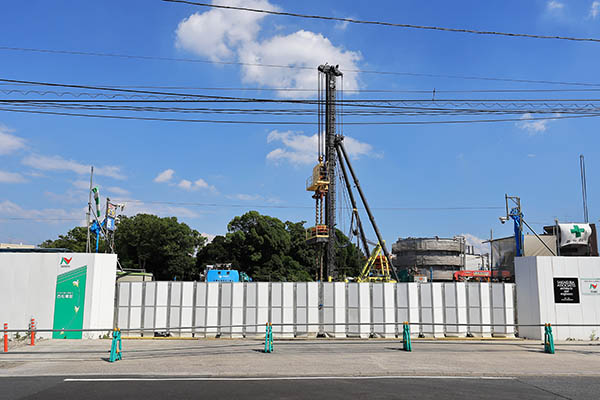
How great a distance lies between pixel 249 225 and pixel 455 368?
62668mm

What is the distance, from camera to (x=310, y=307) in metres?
20.4

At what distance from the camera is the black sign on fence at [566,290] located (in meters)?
20.2

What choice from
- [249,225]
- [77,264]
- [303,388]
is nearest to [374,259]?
[249,225]

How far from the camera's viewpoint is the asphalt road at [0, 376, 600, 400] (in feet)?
31.6

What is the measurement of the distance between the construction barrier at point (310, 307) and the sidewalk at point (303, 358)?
4.20 feet

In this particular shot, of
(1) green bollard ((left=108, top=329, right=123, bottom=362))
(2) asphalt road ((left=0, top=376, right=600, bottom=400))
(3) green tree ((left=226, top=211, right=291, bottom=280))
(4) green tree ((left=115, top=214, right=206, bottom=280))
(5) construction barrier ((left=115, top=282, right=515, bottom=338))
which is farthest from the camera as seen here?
(3) green tree ((left=226, top=211, right=291, bottom=280))

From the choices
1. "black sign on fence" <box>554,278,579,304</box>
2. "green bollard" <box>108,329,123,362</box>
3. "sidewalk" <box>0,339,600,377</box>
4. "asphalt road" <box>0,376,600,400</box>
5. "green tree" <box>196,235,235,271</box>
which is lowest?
"sidewalk" <box>0,339,600,377</box>

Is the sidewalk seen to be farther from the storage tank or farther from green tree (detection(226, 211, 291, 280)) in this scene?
the storage tank

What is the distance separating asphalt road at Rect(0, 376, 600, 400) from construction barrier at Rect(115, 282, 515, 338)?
321 inches

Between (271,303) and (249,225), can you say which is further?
(249,225)

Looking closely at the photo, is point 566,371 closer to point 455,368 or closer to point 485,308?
point 455,368

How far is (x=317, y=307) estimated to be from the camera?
20.4m

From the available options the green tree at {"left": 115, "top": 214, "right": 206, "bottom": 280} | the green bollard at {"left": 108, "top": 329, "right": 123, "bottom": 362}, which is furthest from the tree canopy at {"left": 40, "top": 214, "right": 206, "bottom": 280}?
the green bollard at {"left": 108, "top": 329, "right": 123, "bottom": 362}

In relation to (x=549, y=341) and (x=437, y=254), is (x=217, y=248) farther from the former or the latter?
(x=549, y=341)
